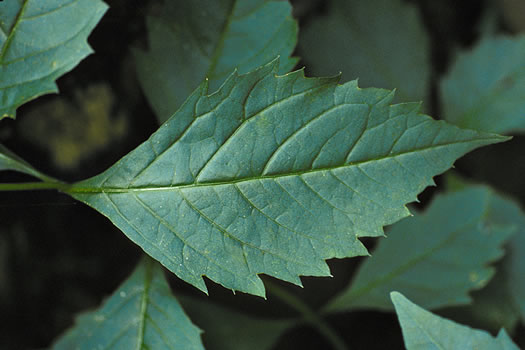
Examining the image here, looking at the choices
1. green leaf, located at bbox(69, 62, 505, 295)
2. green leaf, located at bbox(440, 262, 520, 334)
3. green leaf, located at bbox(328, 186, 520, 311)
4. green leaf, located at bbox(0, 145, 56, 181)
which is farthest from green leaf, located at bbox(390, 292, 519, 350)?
green leaf, located at bbox(0, 145, 56, 181)

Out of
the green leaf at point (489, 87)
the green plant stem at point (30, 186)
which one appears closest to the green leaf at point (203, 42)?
the green plant stem at point (30, 186)

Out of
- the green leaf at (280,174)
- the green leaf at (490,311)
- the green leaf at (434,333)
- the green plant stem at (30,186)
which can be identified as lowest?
the green leaf at (490,311)

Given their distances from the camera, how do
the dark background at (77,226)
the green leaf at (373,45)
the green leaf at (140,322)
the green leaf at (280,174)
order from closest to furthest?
the green leaf at (280,174)
the green leaf at (140,322)
the dark background at (77,226)
the green leaf at (373,45)

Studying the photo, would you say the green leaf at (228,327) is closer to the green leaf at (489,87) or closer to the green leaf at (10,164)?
the green leaf at (10,164)

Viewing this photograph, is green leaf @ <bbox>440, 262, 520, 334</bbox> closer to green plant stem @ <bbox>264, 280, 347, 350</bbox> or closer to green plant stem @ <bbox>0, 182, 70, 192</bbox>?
green plant stem @ <bbox>264, 280, 347, 350</bbox>

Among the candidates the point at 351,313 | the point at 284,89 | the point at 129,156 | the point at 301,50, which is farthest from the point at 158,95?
the point at 351,313

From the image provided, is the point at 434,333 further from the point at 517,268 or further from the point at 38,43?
the point at 38,43

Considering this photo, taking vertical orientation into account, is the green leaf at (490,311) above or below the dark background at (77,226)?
below

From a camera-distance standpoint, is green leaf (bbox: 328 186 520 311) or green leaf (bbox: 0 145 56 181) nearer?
green leaf (bbox: 0 145 56 181)
